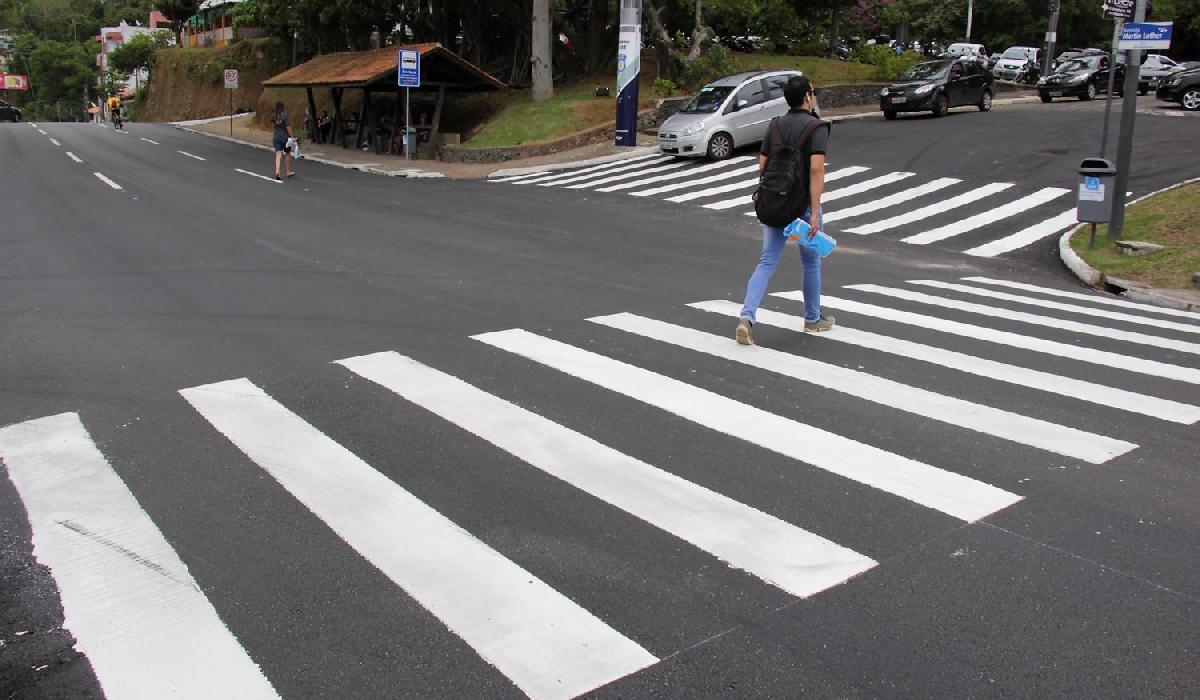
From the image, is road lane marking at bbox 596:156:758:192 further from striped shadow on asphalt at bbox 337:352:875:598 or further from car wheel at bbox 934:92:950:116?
striped shadow on asphalt at bbox 337:352:875:598

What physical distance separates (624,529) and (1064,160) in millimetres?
19671

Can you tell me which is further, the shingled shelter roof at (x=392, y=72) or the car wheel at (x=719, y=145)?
the shingled shelter roof at (x=392, y=72)

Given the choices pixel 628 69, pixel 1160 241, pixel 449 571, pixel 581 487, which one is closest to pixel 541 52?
pixel 628 69

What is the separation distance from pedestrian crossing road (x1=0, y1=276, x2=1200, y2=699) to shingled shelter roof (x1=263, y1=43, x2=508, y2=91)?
905 inches

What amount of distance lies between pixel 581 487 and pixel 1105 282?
9.73 meters

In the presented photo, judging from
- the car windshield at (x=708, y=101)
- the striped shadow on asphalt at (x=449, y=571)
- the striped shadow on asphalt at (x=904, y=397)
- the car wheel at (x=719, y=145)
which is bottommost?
the striped shadow on asphalt at (x=449, y=571)

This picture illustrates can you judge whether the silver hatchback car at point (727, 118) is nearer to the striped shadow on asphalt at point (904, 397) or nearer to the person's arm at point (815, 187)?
the striped shadow on asphalt at point (904, 397)

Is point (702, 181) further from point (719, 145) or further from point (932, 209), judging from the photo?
point (932, 209)

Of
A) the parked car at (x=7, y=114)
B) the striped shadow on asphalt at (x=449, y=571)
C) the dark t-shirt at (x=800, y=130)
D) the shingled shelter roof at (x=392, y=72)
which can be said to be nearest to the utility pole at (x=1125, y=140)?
the dark t-shirt at (x=800, y=130)

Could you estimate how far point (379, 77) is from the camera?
98.3 feet

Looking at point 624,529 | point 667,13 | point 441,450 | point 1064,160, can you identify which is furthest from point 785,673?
point 667,13

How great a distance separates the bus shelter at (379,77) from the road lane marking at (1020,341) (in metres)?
21.9

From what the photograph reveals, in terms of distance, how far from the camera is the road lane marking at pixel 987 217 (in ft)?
51.6

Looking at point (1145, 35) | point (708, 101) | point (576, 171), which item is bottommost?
point (576, 171)
